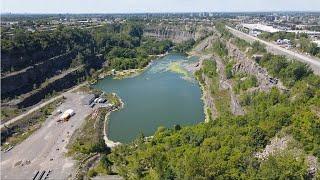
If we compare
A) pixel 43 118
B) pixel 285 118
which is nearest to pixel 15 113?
pixel 43 118

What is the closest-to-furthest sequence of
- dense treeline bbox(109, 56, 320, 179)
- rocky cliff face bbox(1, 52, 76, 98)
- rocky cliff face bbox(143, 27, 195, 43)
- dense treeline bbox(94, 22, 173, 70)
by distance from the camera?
1. dense treeline bbox(109, 56, 320, 179)
2. rocky cliff face bbox(1, 52, 76, 98)
3. dense treeline bbox(94, 22, 173, 70)
4. rocky cliff face bbox(143, 27, 195, 43)

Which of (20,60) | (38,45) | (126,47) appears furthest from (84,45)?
(20,60)

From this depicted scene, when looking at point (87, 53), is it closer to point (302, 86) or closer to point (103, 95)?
point (103, 95)

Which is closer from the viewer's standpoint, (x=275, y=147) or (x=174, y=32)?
(x=275, y=147)

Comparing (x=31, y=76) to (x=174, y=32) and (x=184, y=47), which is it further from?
(x=174, y=32)

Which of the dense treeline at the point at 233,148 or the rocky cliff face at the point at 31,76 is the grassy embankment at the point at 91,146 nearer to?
the dense treeline at the point at 233,148

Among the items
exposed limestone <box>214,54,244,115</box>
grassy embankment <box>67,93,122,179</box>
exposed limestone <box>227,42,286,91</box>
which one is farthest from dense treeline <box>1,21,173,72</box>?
exposed limestone <box>227,42,286,91</box>

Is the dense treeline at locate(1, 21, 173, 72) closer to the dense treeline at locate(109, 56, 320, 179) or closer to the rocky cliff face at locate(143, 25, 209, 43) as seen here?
the rocky cliff face at locate(143, 25, 209, 43)

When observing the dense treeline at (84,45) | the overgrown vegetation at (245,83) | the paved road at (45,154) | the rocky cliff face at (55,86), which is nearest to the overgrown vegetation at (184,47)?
the dense treeline at (84,45)
